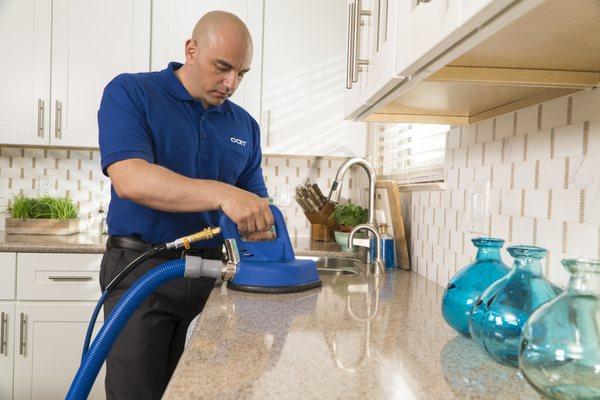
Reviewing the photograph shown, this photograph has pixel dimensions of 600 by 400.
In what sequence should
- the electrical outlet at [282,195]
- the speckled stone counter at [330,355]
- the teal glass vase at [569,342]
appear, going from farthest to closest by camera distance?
the electrical outlet at [282,195] → the speckled stone counter at [330,355] → the teal glass vase at [569,342]

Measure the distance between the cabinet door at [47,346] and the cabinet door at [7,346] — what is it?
21 millimetres

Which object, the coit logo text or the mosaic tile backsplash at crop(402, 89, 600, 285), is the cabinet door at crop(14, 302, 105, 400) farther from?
the mosaic tile backsplash at crop(402, 89, 600, 285)

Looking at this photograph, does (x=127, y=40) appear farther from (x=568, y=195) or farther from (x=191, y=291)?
(x=568, y=195)

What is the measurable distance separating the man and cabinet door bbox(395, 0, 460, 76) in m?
0.60

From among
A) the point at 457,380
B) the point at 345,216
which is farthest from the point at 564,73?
the point at 345,216

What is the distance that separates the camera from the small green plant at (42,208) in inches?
108

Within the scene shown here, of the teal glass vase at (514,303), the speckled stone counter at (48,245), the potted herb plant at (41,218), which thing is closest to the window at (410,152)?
the teal glass vase at (514,303)

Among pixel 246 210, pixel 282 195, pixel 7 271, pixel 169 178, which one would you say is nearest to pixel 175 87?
pixel 169 178

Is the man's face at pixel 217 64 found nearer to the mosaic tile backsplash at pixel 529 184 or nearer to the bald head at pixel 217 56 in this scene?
the bald head at pixel 217 56

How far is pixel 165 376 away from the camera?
161 cm

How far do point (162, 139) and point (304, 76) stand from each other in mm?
1339

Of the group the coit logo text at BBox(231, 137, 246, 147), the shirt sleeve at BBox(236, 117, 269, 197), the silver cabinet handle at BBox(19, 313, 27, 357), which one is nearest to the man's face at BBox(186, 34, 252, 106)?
the coit logo text at BBox(231, 137, 246, 147)

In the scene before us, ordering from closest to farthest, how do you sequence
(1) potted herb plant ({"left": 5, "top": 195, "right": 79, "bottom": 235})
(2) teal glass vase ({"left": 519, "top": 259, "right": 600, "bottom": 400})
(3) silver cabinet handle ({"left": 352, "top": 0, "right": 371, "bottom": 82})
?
(2) teal glass vase ({"left": 519, "top": 259, "right": 600, "bottom": 400}), (3) silver cabinet handle ({"left": 352, "top": 0, "right": 371, "bottom": 82}), (1) potted herb plant ({"left": 5, "top": 195, "right": 79, "bottom": 235})

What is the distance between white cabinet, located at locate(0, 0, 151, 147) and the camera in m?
2.72
